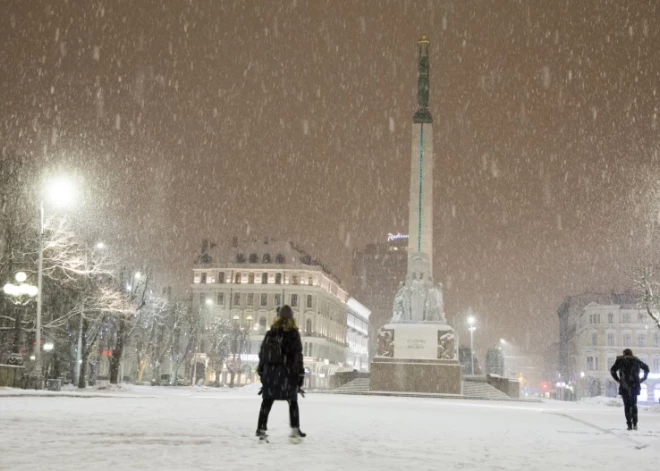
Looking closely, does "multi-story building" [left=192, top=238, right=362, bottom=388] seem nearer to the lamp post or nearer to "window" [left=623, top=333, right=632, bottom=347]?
"window" [left=623, top=333, right=632, bottom=347]

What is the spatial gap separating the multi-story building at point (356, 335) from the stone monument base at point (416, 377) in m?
73.9

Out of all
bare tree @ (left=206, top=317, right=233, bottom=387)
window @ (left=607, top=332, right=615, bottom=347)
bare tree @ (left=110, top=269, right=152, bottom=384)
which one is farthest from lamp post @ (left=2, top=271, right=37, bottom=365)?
window @ (left=607, top=332, right=615, bottom=347)

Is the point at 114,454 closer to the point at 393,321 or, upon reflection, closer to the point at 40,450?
the point at 40,450

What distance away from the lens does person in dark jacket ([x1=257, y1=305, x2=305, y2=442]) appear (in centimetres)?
991

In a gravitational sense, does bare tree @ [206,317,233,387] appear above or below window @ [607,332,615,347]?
below

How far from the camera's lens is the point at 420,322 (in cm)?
A: 4662

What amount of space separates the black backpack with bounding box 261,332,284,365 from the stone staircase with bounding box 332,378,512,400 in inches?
1354

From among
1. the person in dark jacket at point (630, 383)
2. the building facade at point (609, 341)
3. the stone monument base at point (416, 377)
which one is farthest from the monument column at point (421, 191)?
the building facade at point (609, 341)

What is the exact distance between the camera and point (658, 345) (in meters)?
97.8

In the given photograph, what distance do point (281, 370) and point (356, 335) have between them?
391ft

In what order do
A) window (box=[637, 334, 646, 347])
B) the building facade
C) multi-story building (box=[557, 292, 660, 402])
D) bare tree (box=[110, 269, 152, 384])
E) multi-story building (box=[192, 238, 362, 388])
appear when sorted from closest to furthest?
bare tree (box=[110, 269, 152, 384]), multi-story building (box=[192, 238, 362, 388]), multi-story building (box=[557, 292, 660, 402]), the building facade, window (box=[637, 334, 646, 347])

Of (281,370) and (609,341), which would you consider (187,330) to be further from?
(609,341)

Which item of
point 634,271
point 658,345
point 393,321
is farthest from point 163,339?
point 658,345

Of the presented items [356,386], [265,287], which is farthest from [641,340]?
[356,386]
